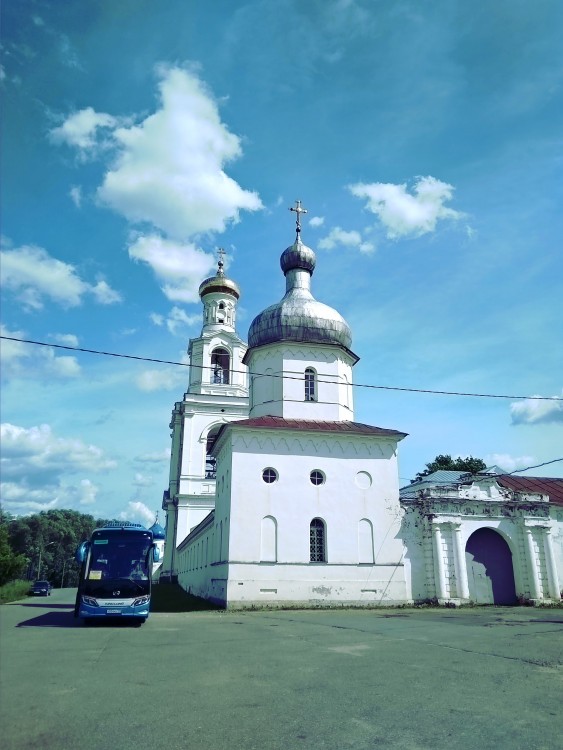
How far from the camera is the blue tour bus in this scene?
15.8 meters

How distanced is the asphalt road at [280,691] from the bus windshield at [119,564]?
2.39m

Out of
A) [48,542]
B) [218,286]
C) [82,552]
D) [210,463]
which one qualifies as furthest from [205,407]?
[48,542]

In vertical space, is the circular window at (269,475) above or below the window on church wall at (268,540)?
above

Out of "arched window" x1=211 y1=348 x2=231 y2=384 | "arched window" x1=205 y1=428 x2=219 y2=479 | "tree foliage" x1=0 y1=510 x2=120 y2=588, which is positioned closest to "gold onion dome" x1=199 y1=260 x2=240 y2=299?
"arched window" x1=211 y1=348 x2=231 y2=384

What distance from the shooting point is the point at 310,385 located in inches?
1107

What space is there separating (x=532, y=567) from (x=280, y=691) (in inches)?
871

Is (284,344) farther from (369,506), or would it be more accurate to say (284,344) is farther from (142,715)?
(142,715)

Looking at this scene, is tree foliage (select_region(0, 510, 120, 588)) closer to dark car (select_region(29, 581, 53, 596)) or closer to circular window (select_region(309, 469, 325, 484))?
dark car (select_region(29, 581, 53, 596))

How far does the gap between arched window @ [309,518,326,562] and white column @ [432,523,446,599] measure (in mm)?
5090

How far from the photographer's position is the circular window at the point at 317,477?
24.6 m

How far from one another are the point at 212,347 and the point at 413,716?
43190 millimetres

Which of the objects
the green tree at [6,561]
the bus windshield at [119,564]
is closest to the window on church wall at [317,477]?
the bus windshield at [119,564]

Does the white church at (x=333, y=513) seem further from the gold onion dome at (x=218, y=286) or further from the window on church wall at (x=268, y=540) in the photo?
the gold onion dome at (x=218, y=286)

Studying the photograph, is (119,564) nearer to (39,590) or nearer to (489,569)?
(489,569)
